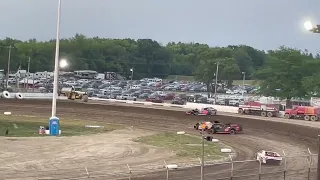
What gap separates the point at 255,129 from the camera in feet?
172

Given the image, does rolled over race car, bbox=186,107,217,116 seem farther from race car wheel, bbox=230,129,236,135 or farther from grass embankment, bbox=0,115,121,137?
race car wheel, bbox=230,129,236,135

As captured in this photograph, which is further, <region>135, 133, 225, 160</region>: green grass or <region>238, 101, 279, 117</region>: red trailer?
<region>238, 101, 279, 117</region>: red trailer

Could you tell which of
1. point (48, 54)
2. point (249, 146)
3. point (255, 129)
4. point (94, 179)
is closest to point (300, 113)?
point (255, 129)

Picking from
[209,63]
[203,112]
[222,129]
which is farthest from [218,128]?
[209,63]

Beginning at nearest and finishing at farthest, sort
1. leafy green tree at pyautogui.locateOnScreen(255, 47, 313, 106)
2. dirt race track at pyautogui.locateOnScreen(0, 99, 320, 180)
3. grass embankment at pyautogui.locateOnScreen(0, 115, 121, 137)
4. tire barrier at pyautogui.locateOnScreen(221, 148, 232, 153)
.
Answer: dirt race track at pyautogui.locateOnScreen(0, 99, 320, 180) < tire barrier at pyautogui.locateOnScreen(221, 148, 232, 153) < grass embankment at pyautogui.locateOnScreen(0, 115, 121, 137) < leafy green tree at pyautogui.locateOnScreen(255, 47, 313, 106)

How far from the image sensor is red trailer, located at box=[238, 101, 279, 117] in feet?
228

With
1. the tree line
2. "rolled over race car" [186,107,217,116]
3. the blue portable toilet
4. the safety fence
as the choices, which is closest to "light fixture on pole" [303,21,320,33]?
the safety fence

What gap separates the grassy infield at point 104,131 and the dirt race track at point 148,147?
1690 millimetres

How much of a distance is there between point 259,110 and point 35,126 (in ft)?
117

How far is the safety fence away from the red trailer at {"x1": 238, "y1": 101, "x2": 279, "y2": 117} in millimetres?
39527

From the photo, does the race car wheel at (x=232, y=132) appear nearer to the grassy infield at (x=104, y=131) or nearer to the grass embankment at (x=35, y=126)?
Result: the grassy infield at (x=104, y=131)

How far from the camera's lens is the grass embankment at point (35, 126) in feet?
139

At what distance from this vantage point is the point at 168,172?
82.8 ft

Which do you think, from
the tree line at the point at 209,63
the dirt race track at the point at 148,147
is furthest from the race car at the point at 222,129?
the tree line at the point at 209,63
